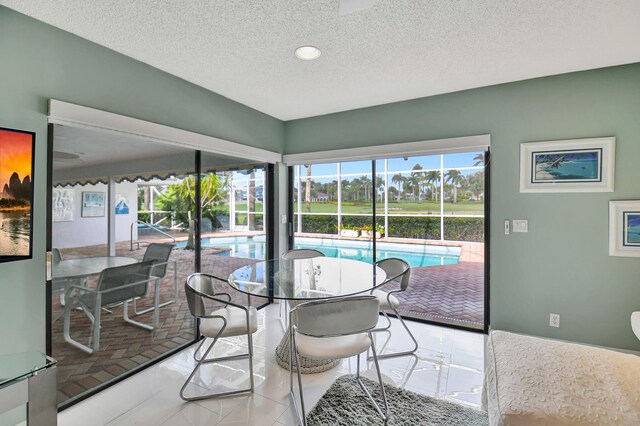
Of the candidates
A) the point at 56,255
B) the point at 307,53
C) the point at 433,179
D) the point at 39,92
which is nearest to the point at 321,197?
the point at 433,179

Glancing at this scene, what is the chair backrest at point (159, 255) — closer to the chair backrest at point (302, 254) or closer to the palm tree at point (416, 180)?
the chair backrest at point (302, 254)

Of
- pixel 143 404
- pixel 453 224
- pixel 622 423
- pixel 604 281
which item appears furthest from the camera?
pixel 453 224

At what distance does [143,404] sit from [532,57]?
13.0 feet

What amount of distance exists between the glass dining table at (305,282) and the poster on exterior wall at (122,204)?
3.26 feet

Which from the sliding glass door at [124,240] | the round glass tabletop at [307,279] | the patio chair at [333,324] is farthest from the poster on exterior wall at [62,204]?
the patio chair at [333,324]

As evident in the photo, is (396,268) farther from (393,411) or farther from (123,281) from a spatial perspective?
(123,281)

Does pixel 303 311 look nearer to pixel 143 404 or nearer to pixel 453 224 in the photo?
pixel 143 404

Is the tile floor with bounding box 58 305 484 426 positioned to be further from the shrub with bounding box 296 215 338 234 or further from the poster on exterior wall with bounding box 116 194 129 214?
the shrub with bounding box 296 215 338 234

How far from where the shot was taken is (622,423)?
46.3 inches

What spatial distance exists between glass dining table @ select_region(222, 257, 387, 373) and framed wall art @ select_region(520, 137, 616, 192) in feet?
5.77

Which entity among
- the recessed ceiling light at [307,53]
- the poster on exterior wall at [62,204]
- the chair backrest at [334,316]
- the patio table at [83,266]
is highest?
the recessed ceiling light at [307,53]

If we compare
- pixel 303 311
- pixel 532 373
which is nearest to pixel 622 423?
pixel 532 373

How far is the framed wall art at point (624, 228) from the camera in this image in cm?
249

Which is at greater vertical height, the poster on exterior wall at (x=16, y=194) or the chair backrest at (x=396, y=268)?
the poster on exterior wall at (x=16, y=194)
